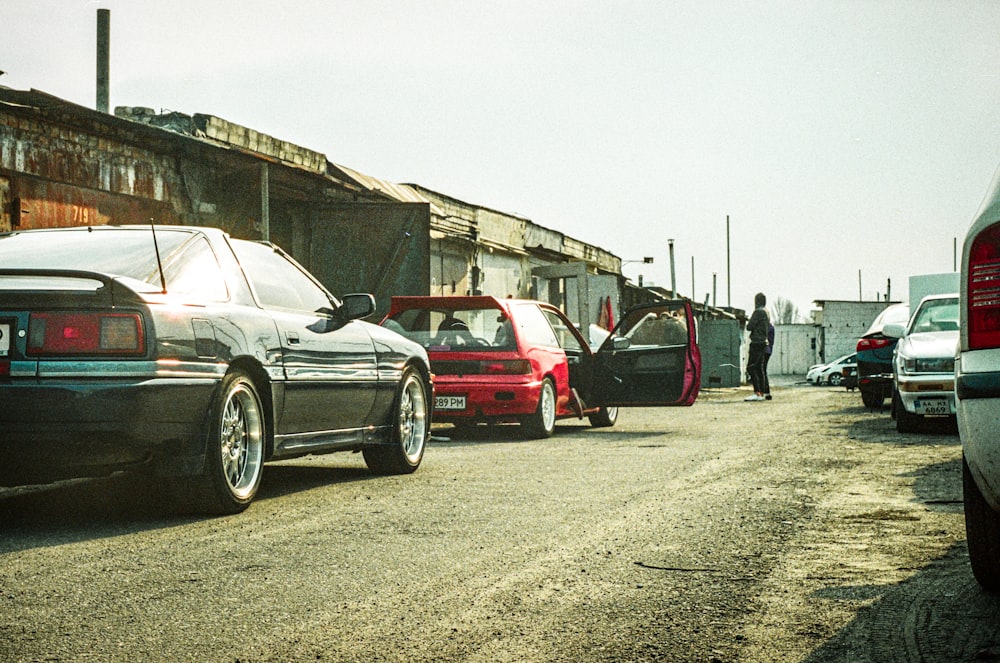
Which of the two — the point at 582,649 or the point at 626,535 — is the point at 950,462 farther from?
the point at 582,649

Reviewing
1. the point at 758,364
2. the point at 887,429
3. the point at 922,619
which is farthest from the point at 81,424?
the point at 758,364

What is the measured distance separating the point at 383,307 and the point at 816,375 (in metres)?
28.3

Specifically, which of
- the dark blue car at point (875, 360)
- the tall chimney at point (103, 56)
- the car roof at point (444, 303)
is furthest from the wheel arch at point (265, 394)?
the tall chimney at point (103, 56)

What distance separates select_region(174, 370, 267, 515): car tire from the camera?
603 cm

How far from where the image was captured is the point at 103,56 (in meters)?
24.5

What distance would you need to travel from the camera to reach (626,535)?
5598 mm

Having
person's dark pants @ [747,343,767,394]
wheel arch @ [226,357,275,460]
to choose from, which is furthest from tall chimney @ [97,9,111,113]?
wheel arch @ [226,357,275,460]

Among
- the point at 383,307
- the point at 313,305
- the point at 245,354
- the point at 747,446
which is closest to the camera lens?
the point at 245,354

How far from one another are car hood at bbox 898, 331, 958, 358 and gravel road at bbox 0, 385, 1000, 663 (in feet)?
12.8

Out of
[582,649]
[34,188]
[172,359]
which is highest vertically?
[34,188]

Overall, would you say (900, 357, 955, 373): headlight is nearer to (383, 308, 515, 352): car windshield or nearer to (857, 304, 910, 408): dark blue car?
(383, 308, 515, 352): car windshield

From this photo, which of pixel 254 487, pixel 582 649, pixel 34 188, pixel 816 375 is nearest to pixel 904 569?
pixel 582 649

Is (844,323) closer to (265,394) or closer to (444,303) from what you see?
(444,303)

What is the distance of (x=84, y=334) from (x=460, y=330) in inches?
277
